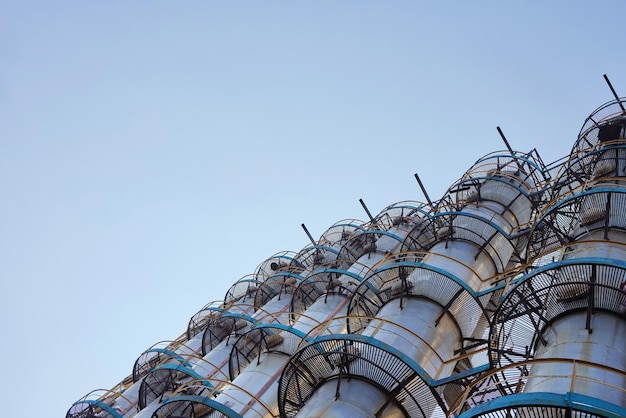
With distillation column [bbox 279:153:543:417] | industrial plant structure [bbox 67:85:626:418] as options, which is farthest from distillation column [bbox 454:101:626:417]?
distillation column [bbox 279:153:543:417]

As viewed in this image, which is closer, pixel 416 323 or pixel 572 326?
pixel 572 326

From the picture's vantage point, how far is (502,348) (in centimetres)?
1536

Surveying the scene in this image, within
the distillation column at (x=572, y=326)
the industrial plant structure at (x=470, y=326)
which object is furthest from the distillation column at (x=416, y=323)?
the distillation column at (x=572, y=326)

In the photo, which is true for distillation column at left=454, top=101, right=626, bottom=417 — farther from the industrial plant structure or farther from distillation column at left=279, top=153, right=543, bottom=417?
distillation column at left=279, top=153, right=543, bottom=417

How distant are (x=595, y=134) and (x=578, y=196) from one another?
493 inches

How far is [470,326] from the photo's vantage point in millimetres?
18641

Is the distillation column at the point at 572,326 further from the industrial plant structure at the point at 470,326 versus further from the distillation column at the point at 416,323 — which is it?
the distillation column at the point at 416,323

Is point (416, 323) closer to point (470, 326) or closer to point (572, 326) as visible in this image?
point (470, 326)

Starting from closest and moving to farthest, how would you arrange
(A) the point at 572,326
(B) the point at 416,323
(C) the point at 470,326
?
1. (A) the point at 572,326
2. (B) the point at 416,323
3. (C) the point at 470,326

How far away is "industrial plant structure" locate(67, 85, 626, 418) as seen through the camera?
41.5 ft

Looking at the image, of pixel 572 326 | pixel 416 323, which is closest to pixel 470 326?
pixel 416 323

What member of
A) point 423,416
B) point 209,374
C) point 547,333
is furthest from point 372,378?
point 209,374

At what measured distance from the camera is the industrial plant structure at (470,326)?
41.5 ft

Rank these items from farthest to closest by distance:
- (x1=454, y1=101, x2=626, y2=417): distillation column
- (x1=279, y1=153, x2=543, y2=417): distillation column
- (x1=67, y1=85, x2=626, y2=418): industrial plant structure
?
(x1=279, y1=153, x2=543, y2=417): distillation column, (x1=67, y1=85, x2=626, y2=418): industrial plant structure, (x1=454, y1=101, x2=626, y2=417): distillation column
